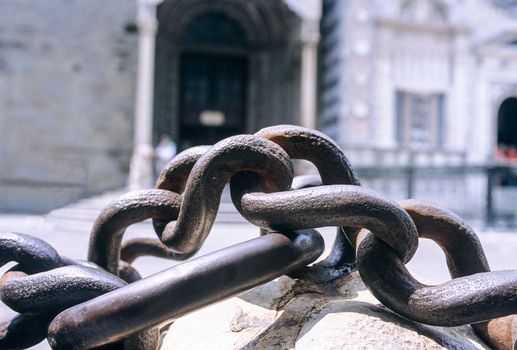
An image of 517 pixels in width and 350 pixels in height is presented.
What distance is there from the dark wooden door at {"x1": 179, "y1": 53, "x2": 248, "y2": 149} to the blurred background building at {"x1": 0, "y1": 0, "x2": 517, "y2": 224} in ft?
0.14

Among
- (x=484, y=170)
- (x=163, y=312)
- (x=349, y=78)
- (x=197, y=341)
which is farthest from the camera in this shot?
(x=349, y=78)

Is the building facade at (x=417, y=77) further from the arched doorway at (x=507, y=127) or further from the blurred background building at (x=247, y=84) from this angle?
the arched doorway at (x=507, y=127)

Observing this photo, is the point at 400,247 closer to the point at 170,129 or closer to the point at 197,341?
the point at 197,341

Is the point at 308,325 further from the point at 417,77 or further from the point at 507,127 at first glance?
the point at 507,127

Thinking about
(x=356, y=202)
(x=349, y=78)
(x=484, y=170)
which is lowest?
(x=484, y=170)

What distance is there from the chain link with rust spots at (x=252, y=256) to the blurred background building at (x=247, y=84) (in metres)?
10.3

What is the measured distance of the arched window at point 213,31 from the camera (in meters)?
16.4

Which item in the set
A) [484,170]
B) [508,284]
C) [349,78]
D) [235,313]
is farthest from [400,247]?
[349,78]

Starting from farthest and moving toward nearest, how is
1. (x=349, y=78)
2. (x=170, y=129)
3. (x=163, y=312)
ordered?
(x=170, y=129) → (x=349, y=78) → (x=163, y=312)

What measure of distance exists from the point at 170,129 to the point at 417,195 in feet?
25.2

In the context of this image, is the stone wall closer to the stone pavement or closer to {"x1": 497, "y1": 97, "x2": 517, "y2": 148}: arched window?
the stone pavement

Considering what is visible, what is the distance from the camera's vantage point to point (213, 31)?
16578 mm

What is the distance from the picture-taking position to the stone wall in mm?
15008

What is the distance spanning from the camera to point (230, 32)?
1673cm
